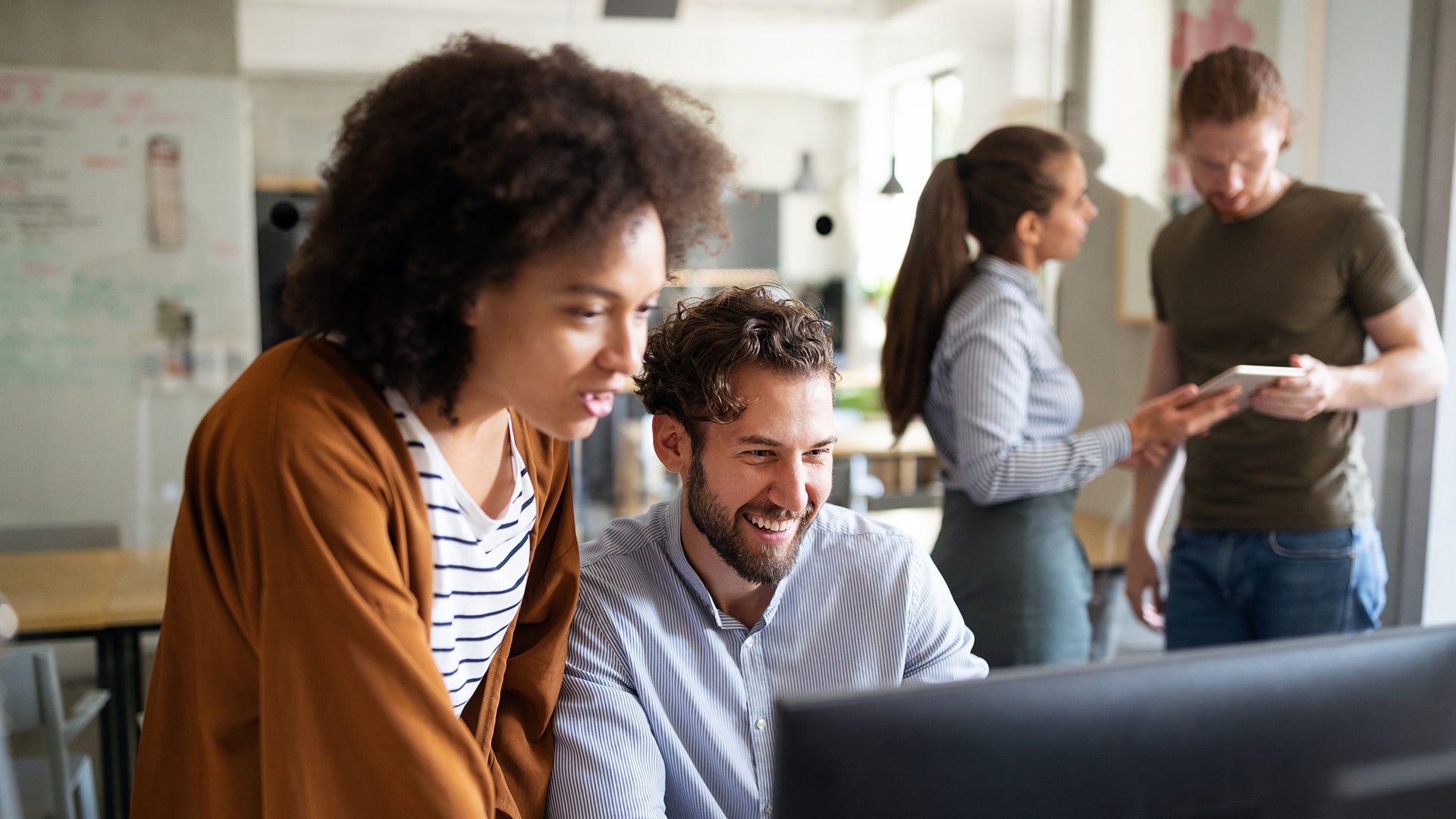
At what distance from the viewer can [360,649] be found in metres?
0.77

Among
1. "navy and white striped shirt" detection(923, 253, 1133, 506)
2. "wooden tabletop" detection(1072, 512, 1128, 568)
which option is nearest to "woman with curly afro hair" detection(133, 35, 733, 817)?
"navy and white striped shirt" detection(923, 253, 1133, 506)

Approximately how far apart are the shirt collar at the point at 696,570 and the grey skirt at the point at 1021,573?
530 millimetres

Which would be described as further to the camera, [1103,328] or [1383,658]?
[1103,328]

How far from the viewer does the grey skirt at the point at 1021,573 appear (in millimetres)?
1721

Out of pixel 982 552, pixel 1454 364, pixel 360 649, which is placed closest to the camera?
pixel 360 649

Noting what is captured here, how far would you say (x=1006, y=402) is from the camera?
5.79ft

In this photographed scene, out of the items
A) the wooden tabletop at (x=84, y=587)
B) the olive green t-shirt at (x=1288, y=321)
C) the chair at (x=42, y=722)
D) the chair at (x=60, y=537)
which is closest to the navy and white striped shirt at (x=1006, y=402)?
the olive green t-shirt at (x=1288, y=321)

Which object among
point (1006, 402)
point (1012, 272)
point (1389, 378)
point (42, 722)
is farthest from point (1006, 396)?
point (42, 722)

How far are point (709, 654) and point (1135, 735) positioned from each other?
0.58 metres

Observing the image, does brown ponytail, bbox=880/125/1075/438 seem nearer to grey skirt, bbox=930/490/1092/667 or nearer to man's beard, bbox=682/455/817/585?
grey skirt, bbox=930/490/1092/667

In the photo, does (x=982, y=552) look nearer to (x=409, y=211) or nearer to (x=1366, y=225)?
(x=1366, y=225)

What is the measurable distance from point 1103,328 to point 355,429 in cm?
242

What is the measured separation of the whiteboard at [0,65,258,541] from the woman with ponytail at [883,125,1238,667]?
1.69m

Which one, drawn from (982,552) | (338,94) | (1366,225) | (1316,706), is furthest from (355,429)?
(338,94)
